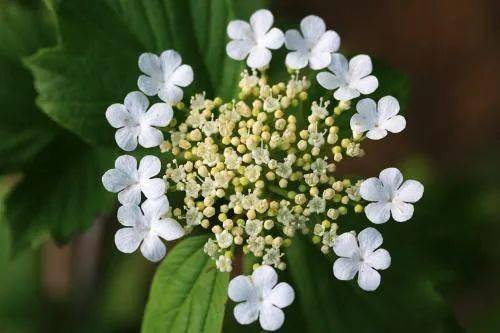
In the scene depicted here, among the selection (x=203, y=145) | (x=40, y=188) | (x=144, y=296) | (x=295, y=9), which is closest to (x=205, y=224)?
(x=203, y=145)

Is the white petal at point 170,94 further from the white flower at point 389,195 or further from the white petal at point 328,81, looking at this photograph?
the white flower at point 389,195

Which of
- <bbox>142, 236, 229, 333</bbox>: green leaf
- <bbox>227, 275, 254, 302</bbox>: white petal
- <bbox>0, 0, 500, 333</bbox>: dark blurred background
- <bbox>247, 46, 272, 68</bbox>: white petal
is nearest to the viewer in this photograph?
<bbox>227, 275, 254, 302</bbox>: white petal

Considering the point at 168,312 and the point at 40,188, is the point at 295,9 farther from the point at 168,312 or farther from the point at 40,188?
the point at 168,312

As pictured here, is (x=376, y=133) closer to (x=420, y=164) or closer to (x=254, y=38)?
(x=254, y=38)

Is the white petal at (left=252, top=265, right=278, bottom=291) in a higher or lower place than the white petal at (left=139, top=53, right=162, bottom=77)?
lower

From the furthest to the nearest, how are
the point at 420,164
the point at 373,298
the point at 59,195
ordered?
the point at 420,164
the point at 59,195
the point at 373,298

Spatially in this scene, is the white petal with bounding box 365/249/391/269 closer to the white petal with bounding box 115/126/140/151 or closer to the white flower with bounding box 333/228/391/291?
the white flower with bounding box 333/228/391/291

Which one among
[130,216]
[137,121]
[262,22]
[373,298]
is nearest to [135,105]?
[137,121]

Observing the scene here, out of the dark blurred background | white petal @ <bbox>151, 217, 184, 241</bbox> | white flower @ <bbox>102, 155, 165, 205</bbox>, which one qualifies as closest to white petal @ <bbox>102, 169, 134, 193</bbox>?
white flower @ <bbox>102, 155, 165, 205</bbox>
